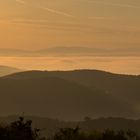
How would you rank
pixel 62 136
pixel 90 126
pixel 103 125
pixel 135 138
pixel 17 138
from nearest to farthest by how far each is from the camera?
pixel 17 138
pixel 62 136
pixel 135 138
pixel 90 126
pixel 103 125

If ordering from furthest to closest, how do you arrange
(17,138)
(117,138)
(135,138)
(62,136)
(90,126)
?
(90,126), (135,138), (117,138), (62,136), (17,138)

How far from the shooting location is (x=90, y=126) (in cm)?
14288

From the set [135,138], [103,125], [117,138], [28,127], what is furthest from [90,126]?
[28,127]

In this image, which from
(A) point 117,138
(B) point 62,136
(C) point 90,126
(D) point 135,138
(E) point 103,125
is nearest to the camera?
(B) point 62,136

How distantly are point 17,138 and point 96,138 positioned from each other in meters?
14.7

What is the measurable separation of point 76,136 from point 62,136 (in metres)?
2.40

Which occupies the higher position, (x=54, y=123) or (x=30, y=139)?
(x=54, y=123)

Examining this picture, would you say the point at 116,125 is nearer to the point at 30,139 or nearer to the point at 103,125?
the point at 103,125

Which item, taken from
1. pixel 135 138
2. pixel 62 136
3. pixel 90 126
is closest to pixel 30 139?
pixel 62 136

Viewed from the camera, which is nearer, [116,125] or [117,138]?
[117,138]

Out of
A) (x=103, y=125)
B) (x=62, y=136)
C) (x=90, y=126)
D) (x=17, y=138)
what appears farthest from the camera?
(x=103, y=125)

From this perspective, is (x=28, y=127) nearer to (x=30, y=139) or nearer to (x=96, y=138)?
(x=30, y=139)

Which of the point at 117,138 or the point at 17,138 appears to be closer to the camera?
the point at 17,138

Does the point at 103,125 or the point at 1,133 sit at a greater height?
the point at 103,125
